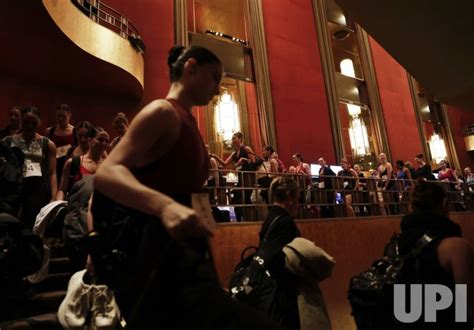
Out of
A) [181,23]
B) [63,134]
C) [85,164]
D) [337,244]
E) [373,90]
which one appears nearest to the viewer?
[85,164]

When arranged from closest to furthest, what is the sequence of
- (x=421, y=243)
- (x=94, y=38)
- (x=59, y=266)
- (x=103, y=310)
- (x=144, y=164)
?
(x=144, y=164)
(x=421, y=243)
(x=103, y=310)
(x=59, y=266)
(x=94, y=38)

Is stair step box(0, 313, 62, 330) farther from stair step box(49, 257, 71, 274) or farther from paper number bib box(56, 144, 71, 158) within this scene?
paper number bib box(56, 144, 71, 158)

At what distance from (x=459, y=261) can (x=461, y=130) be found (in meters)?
16.6

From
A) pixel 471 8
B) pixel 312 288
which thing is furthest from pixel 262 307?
pixel 471 8

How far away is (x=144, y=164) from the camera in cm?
110

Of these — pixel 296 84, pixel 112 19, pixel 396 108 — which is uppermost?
pixel 112 19

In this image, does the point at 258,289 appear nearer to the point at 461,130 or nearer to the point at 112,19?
the point at 112,19

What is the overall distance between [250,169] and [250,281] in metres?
3.54

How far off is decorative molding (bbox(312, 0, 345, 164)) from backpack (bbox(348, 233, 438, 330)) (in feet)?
29.6

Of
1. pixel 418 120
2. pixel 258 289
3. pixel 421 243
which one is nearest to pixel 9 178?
pixel 258 289

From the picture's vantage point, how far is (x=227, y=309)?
0.96 m

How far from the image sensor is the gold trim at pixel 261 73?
31.7ft

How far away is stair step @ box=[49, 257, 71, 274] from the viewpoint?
11.3ft

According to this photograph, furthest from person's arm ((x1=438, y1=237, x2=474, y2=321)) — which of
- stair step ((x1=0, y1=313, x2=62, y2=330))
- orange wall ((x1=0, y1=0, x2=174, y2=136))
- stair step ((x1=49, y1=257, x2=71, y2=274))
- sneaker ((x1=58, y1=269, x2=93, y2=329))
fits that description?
orange wall ((x1=0, y1=0, x2=174, y2=136))
